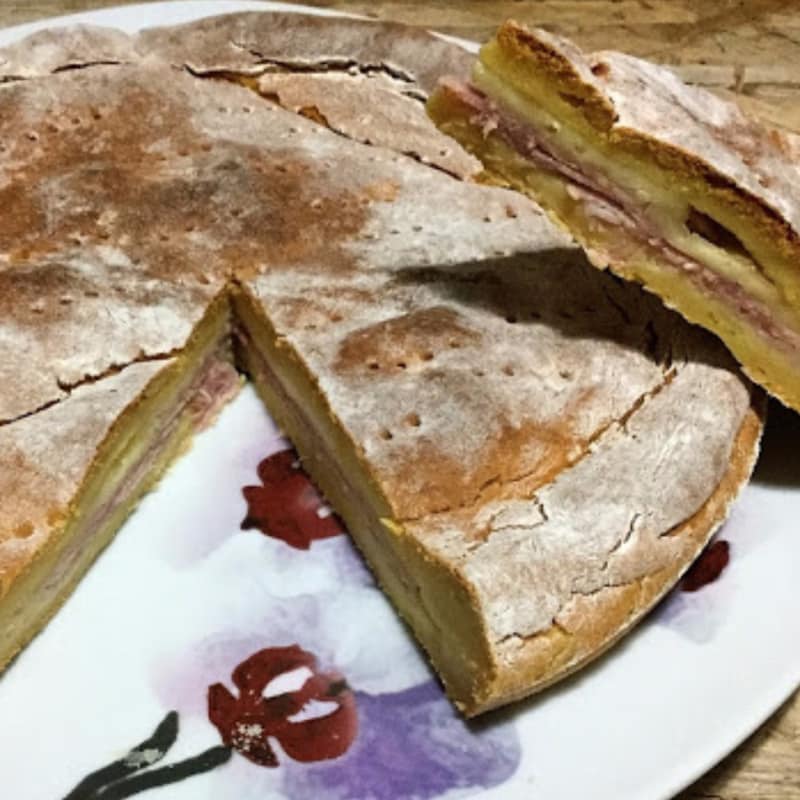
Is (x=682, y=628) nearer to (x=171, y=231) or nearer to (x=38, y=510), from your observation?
(x=38, y=510)

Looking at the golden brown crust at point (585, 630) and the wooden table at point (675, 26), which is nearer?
the golden brown crust at point (585, 630)

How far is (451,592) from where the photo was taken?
156 centimetres

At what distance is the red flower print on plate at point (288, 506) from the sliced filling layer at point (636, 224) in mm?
506

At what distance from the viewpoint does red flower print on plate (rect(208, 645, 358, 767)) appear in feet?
5.07

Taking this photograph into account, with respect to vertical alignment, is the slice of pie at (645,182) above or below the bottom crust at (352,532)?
above

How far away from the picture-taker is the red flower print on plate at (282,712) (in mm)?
1544

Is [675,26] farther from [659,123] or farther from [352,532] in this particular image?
[352,532]

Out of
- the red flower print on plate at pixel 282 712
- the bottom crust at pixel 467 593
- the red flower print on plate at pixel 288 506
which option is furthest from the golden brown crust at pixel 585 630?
the red flower print on plate at pixel 288 506

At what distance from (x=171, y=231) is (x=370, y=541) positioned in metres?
0.60

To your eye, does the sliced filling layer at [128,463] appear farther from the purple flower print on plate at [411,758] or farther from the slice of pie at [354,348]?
the purple flower print on plate at [411,758]

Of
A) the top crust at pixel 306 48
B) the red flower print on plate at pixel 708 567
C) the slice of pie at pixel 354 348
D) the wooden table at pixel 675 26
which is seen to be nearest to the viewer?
the slice of pie at pixel 354 348

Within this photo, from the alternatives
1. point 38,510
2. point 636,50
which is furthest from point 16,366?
point 636,50

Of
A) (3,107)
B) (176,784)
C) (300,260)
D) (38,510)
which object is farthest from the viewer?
(3,107)

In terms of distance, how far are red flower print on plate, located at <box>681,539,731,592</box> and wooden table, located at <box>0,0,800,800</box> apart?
4.28 ft
